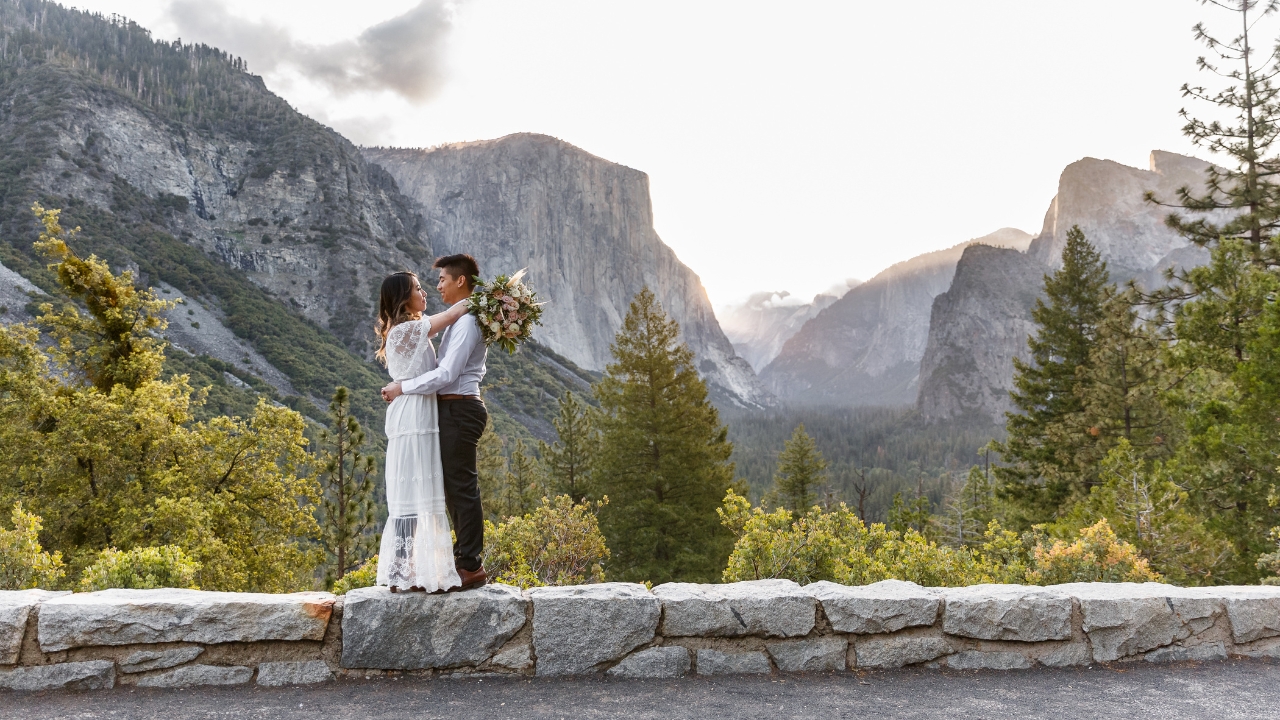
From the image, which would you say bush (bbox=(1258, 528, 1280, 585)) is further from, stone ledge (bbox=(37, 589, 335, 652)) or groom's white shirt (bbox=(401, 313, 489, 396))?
stone ledge (bbox=(37, 589, 335, 652))

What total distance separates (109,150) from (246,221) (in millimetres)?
27591

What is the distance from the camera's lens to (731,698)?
3.99 m

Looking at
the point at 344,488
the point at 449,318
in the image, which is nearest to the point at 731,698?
the point at 449,318

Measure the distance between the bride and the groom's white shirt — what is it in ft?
0.28

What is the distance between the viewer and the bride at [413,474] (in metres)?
4.27

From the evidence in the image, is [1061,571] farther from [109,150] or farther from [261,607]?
[109,150]

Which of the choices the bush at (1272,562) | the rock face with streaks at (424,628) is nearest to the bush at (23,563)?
the rock face with streaks at (424,628)

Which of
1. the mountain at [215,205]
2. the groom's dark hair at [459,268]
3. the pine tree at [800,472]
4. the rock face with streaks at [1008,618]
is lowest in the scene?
the pine tree at [800,472]

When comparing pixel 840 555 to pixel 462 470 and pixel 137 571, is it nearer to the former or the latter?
pixel 462 470

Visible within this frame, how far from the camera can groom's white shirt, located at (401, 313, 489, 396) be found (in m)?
4.27

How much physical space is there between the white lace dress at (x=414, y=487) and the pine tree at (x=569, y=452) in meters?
27.9

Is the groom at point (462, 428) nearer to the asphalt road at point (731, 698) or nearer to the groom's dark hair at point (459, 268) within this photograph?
the groom's dark hair at point (459, 268)

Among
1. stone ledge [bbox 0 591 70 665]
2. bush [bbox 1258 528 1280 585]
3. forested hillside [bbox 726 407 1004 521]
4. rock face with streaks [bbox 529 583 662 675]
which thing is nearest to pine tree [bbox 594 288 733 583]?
bush [bbox 1258 528 1280 585]

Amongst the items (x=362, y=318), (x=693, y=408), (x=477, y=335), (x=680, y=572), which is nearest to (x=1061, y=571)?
(x=477, y=335)
